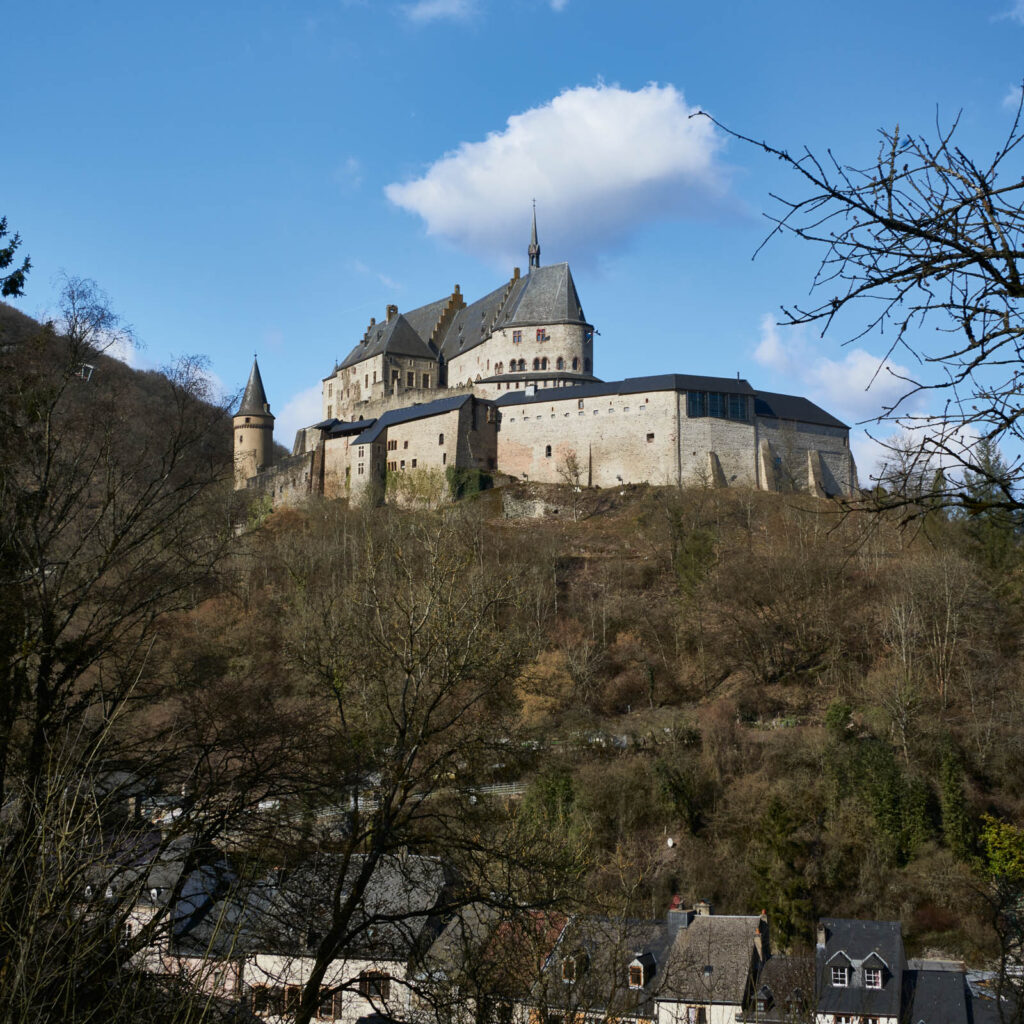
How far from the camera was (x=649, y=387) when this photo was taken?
51531 millimetres

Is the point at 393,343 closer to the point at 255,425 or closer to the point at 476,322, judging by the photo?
the point at 476,322

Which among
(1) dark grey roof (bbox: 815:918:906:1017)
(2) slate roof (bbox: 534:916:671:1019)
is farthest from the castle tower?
(1) dark grey roof (bbox: 815:918:906:1017)

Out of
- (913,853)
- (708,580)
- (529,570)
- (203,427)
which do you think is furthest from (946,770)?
(203,427)

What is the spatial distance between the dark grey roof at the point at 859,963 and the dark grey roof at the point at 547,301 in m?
43.8

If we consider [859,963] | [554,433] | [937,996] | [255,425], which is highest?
[255,425]

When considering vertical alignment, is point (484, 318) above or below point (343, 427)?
above

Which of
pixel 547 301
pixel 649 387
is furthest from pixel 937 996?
pixel 547 301

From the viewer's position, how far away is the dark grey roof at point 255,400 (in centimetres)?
6075

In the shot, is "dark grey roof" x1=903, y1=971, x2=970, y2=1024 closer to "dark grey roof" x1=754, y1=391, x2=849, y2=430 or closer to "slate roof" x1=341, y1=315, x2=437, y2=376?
"dark grey roof" x1=754, y1=391, x2=849, y2=430

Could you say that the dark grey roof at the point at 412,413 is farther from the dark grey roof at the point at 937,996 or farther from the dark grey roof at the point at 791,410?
the dark grey roof at the point at 937,996

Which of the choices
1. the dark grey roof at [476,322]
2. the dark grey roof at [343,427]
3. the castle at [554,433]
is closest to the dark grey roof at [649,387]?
the castle at [554,433]

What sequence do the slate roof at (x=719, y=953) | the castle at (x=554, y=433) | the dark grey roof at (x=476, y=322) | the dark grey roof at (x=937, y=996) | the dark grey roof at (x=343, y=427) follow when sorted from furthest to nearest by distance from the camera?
the dark grey roof at (x=476, y=322)
the dark grey roof at (x=343, y=427)
the castle at (x=554, y=433)
the slate roof at (x=719, y=953)
the dark grey roof at (x=937, y=996)

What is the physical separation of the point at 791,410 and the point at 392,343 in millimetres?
24005

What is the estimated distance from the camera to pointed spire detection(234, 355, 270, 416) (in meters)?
60.8
